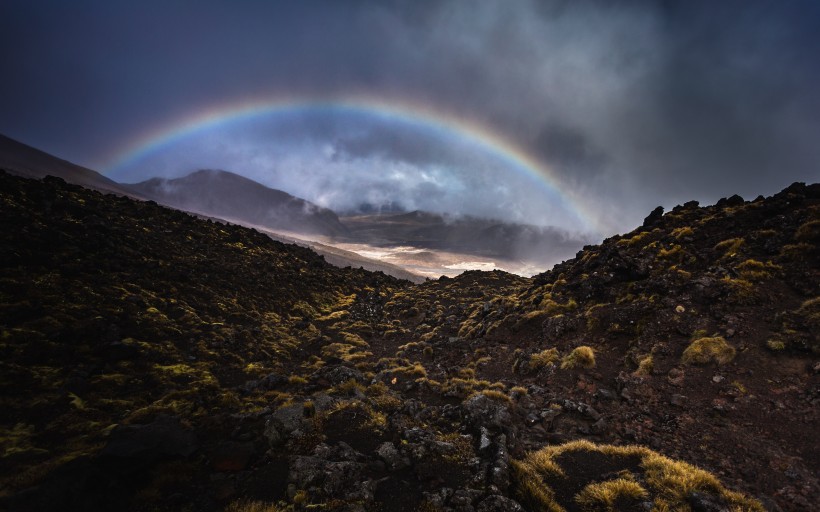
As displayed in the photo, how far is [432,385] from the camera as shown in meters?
19.4

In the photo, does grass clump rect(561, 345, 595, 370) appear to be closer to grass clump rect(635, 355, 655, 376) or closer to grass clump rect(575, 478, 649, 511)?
grass clump rect(635, 355, 655, 376)

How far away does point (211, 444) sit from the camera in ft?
39.2

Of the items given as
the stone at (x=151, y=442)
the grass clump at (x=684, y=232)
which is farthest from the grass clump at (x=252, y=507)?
the grass clump at (x=684, y=232)

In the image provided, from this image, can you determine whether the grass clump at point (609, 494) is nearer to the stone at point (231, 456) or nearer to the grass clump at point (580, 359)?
the grass clump at point (580, 359)

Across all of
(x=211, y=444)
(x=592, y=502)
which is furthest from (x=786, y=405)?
(x=211, y=444)

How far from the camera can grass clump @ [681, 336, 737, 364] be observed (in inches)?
577

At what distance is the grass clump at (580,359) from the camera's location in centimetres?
1823

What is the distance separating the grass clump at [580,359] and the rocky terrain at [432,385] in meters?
0.11

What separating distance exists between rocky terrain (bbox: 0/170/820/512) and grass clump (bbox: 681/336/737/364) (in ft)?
0.29

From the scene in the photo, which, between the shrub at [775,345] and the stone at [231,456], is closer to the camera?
the stone at [231,456]

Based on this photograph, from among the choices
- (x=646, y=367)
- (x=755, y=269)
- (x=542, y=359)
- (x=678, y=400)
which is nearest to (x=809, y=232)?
(x=755, y=269)

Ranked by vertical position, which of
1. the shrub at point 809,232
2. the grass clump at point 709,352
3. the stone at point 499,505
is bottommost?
the stone at point 499,505

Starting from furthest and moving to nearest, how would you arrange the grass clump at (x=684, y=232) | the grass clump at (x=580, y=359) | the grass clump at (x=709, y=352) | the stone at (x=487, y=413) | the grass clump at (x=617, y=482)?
→ the grass clump at (x=684, y=232) → the grass clump at (x=580, y=359) → the grass clump at (x=709, y=352) → the stone at (x=487, y=413) → the grass clump at (x=617, y=482)

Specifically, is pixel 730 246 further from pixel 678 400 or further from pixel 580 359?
pixel 678 400
